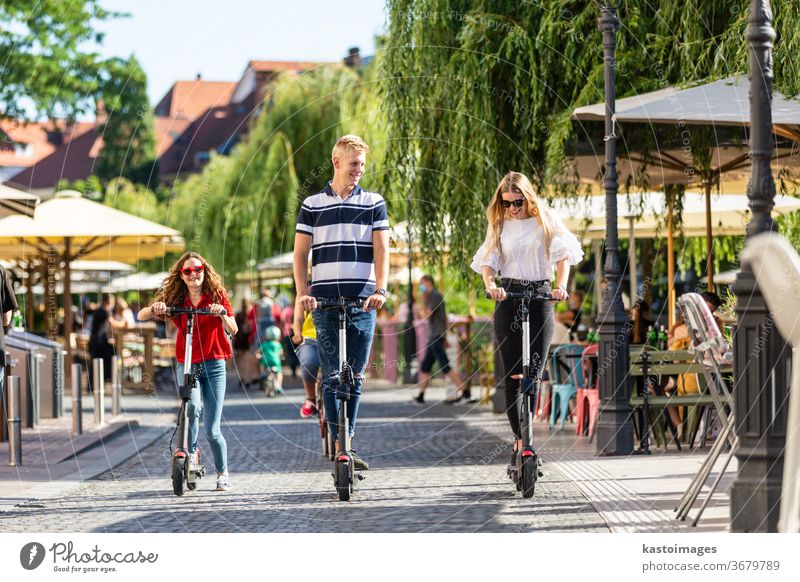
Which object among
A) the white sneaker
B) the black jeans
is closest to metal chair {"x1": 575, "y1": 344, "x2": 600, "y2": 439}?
the black jeans

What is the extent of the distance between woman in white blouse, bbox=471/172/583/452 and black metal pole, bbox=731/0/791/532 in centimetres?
198

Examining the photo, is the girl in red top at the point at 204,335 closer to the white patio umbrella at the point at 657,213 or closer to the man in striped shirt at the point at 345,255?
the man in striped shirt at the point at 345,255

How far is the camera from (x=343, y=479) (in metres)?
8.00

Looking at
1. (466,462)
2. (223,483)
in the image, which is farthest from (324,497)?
(466,462)

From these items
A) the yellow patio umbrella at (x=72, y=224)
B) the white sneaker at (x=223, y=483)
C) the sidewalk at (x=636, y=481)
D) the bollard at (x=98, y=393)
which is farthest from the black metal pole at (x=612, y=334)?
the yellow patio umbrella at (x=72, y=224)

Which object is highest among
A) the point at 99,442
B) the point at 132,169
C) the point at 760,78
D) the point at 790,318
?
the point at 132,169

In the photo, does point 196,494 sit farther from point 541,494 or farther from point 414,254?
point 414,254

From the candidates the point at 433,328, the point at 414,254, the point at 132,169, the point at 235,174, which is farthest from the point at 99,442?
the point at 132,169

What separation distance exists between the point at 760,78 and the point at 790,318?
1.19m

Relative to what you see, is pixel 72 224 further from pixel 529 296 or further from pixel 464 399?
pixel 529 296

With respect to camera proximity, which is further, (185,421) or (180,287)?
(180,287)

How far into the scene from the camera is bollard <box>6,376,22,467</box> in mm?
10766

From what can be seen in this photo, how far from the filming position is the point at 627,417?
434 inches

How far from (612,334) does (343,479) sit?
3747 mm
